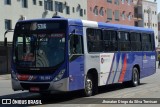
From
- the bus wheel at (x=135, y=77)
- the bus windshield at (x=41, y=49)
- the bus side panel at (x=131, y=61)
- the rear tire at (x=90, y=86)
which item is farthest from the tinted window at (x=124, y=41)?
the bus windshield at (x=41, y=49)

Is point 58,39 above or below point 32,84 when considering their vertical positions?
above

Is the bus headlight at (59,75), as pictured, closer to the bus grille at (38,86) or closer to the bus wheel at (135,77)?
the bus grille at (38,86)

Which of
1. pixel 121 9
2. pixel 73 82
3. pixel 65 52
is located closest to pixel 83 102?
pixel 73 82

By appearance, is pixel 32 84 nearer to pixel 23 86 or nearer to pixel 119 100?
pixel 23 86

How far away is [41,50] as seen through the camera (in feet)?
48.2

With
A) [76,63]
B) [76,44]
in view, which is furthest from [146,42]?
[76,63]

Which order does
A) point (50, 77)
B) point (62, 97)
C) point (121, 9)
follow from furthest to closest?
1. point (121, 9)
2. point (62, 97)
3. point (50, 77)

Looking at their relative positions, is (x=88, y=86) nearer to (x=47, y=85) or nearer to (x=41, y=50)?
(x=47, y=85)

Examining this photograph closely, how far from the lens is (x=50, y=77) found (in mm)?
14359

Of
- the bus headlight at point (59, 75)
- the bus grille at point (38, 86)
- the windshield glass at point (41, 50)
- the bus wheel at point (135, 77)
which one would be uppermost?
the windshield glass at point (41, 50)

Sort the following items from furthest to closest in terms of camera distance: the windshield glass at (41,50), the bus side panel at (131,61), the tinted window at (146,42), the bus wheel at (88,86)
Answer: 1. the tinted window at (146,42)
2. the bus side panel at (131,61)
3. the bus wheel at (88,86)
4. the windshield glass at (41,50)

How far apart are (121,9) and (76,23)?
224 feet

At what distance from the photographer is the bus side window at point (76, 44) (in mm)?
14945

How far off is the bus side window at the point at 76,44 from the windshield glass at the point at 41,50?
17.4 inches
